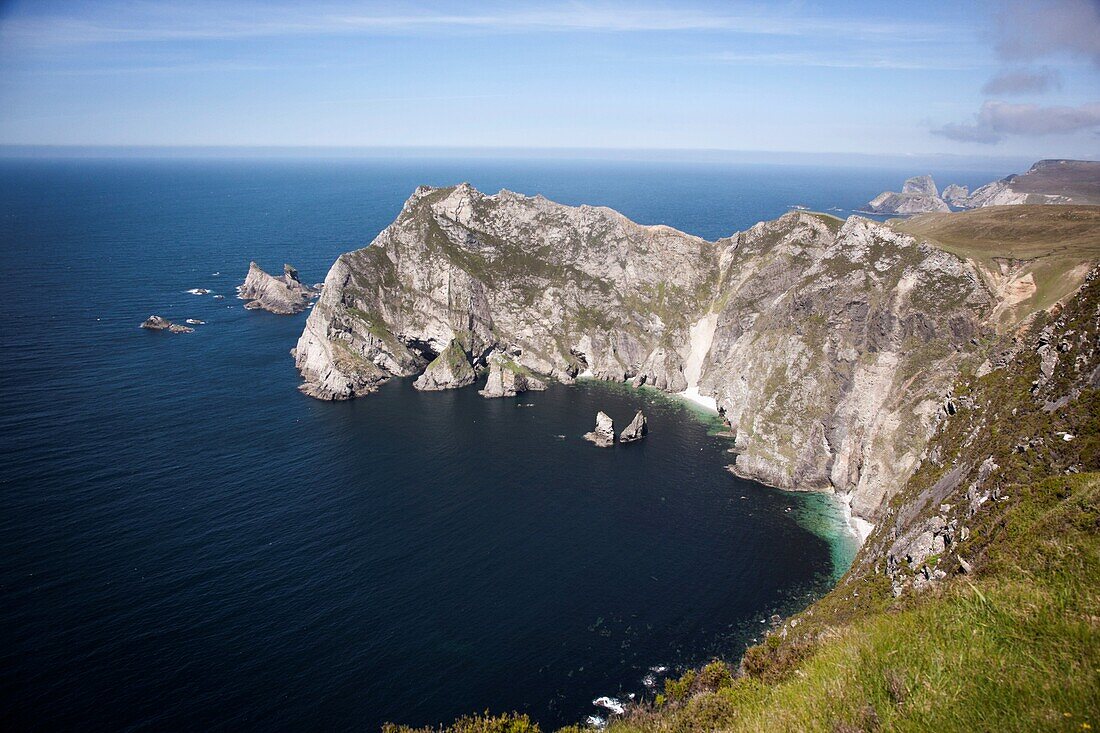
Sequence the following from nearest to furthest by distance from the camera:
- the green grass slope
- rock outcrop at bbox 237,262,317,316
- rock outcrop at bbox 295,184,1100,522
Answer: the green grass slope, rock outcrop at bbox 295,184,1100,522, rock outcrop at bbox 237,262,317,316

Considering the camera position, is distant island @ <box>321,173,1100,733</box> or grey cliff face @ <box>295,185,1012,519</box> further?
grey cliff face @ <box>295,185,1012,519</box>

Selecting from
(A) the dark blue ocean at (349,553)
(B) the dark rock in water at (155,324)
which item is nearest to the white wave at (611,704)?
(A) the dark blue ocean at (349,553)

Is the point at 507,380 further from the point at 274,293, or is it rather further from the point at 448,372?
the point at 274,293

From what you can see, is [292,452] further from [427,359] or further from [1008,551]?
[1008,551]

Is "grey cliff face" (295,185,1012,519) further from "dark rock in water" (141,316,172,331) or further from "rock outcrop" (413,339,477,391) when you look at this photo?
"dark rock in water" (141,316,172,331)

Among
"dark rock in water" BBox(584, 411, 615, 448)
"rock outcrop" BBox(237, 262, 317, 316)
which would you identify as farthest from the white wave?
"rock outcrop" BBox(237, 262, 317, 316)

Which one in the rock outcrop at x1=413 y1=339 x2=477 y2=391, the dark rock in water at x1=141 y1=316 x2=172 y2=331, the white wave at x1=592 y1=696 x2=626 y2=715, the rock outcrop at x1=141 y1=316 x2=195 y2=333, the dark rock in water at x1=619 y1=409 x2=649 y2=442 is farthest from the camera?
the rock outcrop at x1=141 y1=316 x2=195 y2=333

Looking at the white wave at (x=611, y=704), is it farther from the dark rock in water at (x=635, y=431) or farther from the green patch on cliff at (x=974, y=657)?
the dark rock in water at (x=635, y=431)

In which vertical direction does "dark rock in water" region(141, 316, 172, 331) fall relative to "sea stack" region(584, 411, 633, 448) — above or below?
above

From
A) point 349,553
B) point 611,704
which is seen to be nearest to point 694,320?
point 349,553
